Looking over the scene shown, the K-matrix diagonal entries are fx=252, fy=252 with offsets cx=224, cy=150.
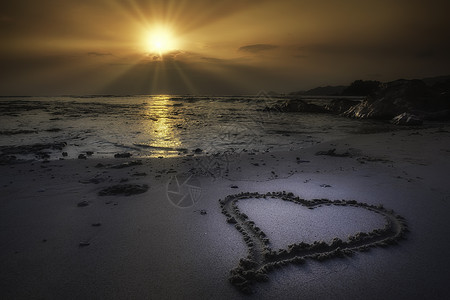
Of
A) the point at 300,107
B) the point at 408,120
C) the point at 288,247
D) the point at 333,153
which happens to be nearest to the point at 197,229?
the point at 288,247

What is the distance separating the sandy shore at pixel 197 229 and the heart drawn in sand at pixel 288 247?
6 cm

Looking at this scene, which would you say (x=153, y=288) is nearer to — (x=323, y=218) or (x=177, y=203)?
(x=177, y=203)

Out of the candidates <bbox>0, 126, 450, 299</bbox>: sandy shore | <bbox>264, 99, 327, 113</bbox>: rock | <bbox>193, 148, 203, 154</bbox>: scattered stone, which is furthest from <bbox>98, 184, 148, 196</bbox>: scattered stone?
<bbox>264, 99, 327, 113</bbox>: rock

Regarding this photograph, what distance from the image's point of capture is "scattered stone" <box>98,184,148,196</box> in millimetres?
3906

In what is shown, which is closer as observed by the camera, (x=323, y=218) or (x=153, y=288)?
(x=153, y=288)

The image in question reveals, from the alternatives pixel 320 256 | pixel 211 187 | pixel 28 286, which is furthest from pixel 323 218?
pixel 28 286

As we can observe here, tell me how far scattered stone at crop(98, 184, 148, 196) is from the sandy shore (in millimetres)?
17

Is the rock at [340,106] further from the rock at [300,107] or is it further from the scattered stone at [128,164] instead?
the scattered stone at [128,164]

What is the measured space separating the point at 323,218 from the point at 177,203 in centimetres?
196

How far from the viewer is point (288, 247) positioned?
8.25ft

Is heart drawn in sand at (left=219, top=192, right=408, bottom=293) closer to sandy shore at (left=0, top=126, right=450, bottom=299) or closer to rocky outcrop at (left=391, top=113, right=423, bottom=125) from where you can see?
sandy shore at (left=0, top=126, right=450, bottom=299)

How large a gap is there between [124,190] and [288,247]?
269 centimetres

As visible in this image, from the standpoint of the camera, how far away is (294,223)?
3.02 meters

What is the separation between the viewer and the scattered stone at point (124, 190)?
391 centimetres
